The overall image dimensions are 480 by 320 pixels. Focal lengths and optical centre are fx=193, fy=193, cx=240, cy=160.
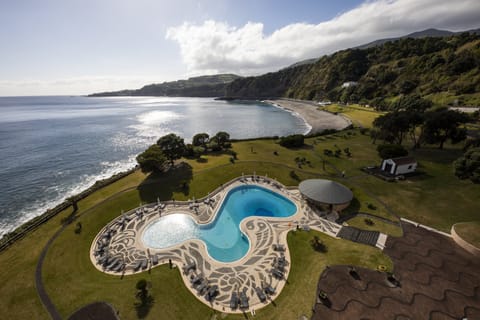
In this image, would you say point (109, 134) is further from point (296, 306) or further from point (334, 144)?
point (296, 306)

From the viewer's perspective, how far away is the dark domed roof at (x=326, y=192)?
32553 millimetres

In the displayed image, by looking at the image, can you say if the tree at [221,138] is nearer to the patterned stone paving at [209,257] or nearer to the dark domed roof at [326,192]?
the patterned stone paving at [209,257]

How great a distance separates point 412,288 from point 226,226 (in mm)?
23390

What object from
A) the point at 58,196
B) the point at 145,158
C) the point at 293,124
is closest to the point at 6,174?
the point at 58,196

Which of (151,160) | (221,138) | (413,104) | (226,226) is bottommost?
(226,226)

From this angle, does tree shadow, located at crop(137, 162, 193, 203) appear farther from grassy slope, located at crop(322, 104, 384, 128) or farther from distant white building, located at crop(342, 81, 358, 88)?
distant white building, located at crop(342, 81, 358, 88)

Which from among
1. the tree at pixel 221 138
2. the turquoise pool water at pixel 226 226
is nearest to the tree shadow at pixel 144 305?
the turquoise pool water at pixel 226 226

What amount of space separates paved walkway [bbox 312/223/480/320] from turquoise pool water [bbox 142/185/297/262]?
1174 cm

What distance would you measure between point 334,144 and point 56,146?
11042 centimetres

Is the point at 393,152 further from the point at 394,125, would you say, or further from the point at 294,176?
the point at 294,176

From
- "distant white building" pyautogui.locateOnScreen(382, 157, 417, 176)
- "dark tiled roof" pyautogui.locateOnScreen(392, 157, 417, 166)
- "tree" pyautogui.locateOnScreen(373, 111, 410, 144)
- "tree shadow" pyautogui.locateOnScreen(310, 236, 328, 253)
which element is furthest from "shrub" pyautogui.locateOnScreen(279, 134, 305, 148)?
"tree shadow" pyautogui.locateOnScreen(310, 236, 328, 253)

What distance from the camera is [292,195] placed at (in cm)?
3869

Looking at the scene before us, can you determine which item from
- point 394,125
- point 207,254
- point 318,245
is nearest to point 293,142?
point 394,125

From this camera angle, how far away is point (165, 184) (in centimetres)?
4347
